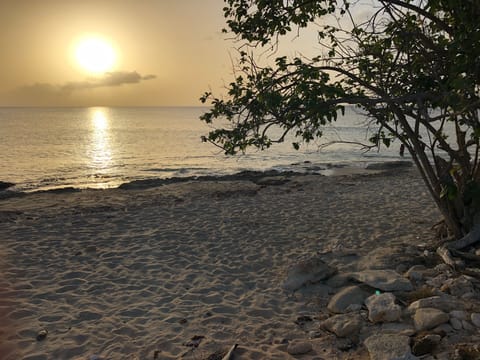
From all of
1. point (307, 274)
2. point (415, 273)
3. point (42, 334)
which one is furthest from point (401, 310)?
point (42, 334)

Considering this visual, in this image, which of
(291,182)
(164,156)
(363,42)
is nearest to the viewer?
(363,42)

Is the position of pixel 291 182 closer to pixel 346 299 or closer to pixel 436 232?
pixel 436 232

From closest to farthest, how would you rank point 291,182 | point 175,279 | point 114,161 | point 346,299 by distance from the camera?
1. point 346,299
2. point 175,279
3. point 291,182
4. point 114,161

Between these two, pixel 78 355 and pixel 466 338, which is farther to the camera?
pixel 78 355

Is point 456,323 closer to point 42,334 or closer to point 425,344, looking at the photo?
point 425,344

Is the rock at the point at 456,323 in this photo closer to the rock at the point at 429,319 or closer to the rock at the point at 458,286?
the rock at the point at 429,319

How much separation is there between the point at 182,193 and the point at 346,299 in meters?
12.3

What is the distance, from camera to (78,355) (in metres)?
4.93

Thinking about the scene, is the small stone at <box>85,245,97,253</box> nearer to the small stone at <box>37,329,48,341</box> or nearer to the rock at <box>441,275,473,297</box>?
the small stone at <box>37,329,48,341</box>

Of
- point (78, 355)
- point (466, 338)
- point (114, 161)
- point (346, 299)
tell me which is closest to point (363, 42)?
point (346, 299)

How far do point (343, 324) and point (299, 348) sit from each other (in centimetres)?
71

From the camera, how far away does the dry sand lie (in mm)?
5258

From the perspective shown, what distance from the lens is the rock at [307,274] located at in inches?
267

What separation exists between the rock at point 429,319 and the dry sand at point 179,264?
1074 millimetres
